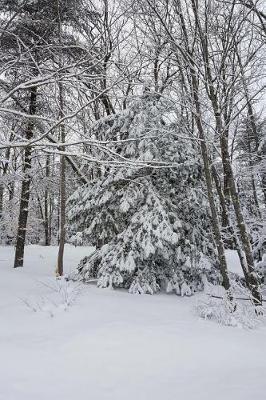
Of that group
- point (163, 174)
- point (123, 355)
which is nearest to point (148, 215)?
point (163, 174)

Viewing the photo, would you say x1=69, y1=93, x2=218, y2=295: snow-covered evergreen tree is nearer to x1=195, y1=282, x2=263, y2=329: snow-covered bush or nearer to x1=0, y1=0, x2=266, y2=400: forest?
x1=0, y1=0, x2=266, y2=400: forest

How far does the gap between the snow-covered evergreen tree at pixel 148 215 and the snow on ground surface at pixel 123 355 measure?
2380 millimetres

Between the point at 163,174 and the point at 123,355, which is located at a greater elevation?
the point at 163,174

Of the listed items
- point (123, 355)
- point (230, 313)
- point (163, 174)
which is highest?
point (163, 174)

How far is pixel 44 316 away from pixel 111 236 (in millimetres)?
4465

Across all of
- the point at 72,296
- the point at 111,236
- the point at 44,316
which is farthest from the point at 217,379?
the point at 111,236

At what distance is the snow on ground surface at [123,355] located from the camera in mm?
3578

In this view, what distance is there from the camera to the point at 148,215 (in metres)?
9.35

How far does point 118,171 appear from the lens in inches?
391

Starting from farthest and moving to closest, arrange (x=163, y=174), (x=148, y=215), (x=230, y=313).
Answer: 1. (x=163, y=174)
2. (x=148, y=215)
3. (x=230, y=313)

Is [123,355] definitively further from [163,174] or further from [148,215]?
[163,174]

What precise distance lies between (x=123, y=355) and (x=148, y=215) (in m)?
5.22

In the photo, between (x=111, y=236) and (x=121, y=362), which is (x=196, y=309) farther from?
(x=111, y=236)

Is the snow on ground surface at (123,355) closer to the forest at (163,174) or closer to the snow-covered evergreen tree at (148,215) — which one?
the forest at (163,174)
